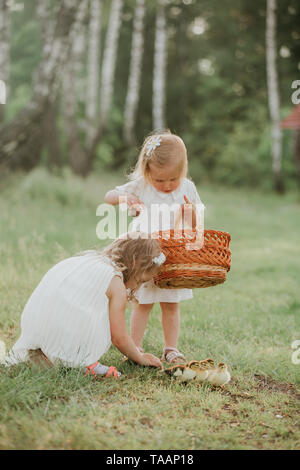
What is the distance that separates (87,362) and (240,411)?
90cm

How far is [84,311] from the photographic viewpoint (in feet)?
9.81

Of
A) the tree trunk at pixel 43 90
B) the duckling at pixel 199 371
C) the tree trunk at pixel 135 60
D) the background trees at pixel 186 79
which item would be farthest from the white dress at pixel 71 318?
the tree trunk at pixel 135 60

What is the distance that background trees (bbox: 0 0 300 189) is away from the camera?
19188 millimetres

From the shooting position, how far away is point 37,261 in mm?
4988

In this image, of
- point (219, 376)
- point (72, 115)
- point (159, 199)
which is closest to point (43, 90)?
point (72, 115)

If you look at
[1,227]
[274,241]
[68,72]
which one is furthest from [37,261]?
[68,72]

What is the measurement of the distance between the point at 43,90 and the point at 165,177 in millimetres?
7409

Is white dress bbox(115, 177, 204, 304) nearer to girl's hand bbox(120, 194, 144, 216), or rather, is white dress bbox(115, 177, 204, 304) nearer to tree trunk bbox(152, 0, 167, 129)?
girl's hand bbox(120, 194, 144, 216)

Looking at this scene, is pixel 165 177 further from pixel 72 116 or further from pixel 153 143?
pixel 72 116

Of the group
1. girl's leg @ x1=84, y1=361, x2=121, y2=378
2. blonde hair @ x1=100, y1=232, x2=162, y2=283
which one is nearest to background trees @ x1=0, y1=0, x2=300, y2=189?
blonde hair @ x1=100, y1=232, x2=162, y2=283

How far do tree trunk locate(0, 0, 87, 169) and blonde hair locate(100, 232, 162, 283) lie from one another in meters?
7.00

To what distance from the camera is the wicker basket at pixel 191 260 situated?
3098 millimetres

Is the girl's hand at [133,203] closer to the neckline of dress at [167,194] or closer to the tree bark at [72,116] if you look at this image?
the neckline of dress at [167,194]

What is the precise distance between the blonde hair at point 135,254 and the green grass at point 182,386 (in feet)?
2.02
